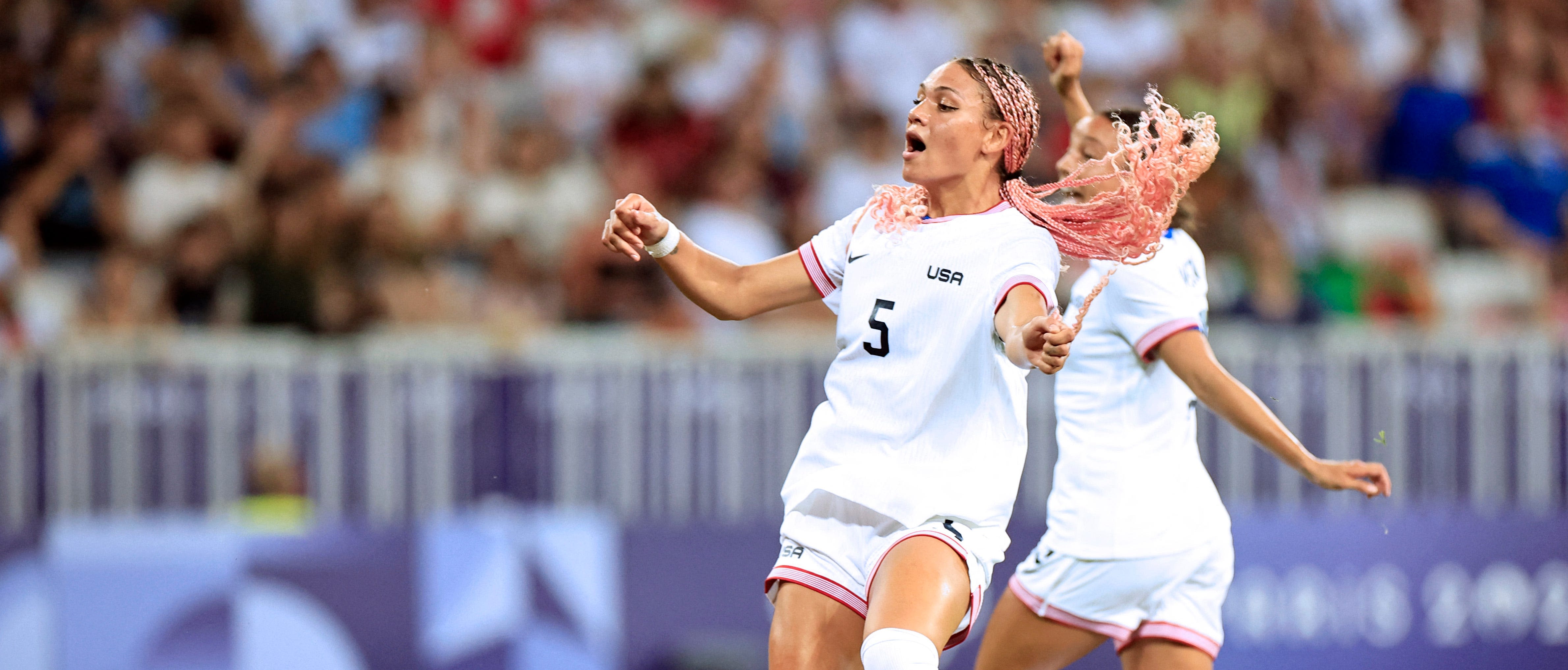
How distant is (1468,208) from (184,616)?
26.7 ft

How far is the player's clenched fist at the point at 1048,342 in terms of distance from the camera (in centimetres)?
371

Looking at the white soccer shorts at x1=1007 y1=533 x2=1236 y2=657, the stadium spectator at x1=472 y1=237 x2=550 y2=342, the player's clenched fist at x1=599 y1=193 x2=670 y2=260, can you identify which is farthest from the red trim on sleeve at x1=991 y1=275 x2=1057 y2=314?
the stadium spectator at x1=472 y1=237 x2=550 y2=342

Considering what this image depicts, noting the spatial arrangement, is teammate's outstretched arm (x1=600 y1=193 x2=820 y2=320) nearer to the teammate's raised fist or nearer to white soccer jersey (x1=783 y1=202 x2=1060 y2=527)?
white soccer jersey (x1=783 y1=202 x2=1060 y2=527)

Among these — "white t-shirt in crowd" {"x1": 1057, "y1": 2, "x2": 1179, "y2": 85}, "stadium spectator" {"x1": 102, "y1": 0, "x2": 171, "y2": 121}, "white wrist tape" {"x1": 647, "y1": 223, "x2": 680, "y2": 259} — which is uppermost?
"white t-shirt in crowd" {"x1": 1057, "y1": 2, "x2": 1179, "y2": 85}

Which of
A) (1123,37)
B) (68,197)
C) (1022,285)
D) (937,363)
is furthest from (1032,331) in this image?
(1123,37)

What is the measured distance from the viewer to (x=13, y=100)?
370 inches

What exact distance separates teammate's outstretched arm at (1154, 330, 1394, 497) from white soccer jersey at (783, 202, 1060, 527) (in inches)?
25.5

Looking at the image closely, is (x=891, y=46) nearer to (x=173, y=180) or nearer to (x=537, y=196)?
(x=537, y=196)

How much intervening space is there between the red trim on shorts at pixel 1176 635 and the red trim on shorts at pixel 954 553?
3.04 ft

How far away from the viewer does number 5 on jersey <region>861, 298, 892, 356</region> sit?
14.3 ft

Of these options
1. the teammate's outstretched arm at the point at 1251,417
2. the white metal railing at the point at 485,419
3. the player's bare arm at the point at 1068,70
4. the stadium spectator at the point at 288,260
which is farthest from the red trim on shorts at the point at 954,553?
the stadium spectator at the point at 288,260

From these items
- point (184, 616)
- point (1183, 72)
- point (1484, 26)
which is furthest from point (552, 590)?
point (1484, 26)

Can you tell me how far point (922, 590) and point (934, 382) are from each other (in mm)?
521

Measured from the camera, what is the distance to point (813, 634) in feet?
14.0
